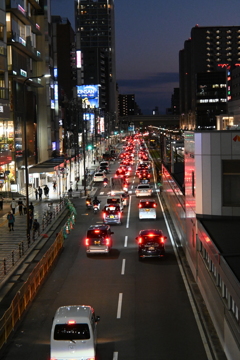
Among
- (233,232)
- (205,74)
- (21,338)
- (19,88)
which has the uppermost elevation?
(205,74)

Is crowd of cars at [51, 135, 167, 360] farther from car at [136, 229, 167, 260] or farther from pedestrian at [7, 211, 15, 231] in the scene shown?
pedestrian at [7, 211, 15, 231]

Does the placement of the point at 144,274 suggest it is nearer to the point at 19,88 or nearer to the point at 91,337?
the point at 91,337

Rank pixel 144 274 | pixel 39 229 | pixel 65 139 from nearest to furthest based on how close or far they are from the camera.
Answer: pixel 144 274, pixel 39 229, pixel 65 139

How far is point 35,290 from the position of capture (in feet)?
68.9

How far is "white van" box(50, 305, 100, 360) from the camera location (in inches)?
512

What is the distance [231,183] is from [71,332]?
32.7 ft

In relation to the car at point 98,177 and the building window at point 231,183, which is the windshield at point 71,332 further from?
the car at point 98,177

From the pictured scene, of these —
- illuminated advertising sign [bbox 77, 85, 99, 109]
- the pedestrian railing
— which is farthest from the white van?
illuminated advertising sign [bbox 77, 85, 99, 109]

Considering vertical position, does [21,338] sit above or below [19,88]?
below

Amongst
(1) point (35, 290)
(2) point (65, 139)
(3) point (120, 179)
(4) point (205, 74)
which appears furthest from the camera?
(4) point (205, 74)

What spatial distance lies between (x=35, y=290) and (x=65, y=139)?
111761 millimetres

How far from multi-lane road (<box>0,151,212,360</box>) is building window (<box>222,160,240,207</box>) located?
4.17 m

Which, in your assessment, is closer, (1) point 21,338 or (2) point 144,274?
(1) point 21,338

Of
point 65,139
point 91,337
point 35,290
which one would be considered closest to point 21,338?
point 91,337
